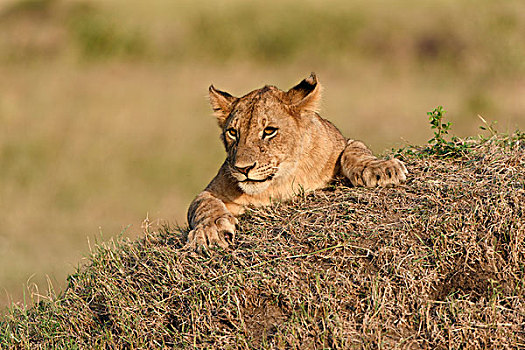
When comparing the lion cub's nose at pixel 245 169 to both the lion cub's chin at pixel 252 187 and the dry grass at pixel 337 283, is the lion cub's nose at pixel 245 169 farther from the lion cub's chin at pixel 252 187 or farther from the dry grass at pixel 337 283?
the dry grass at pixel 337 283

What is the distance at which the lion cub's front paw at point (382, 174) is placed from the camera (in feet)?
20.7

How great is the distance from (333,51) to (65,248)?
622 inches

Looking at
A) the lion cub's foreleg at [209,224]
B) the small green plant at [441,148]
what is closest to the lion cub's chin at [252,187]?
the lion cub's foreleg at [209,224]

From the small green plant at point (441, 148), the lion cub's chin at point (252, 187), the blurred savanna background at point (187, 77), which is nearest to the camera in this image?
the lion cub's chin at point (252, 187)

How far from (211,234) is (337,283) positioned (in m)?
1.21

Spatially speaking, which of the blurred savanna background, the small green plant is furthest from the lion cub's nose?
the blurred savanna background

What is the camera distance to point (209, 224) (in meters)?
5.97

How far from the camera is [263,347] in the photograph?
15.9 ft

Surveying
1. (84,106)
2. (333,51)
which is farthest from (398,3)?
(84,106)

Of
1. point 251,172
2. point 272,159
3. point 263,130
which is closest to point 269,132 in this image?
point 263,130

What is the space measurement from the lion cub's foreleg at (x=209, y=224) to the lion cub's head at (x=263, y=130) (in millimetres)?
317

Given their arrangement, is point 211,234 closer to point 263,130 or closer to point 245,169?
point 245,169

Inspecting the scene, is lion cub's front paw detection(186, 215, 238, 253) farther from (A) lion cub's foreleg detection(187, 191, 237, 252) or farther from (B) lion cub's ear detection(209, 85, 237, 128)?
(B) lion cub's ear detection(209, 85, 237, 128)

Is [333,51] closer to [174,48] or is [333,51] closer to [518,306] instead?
[174,48]
